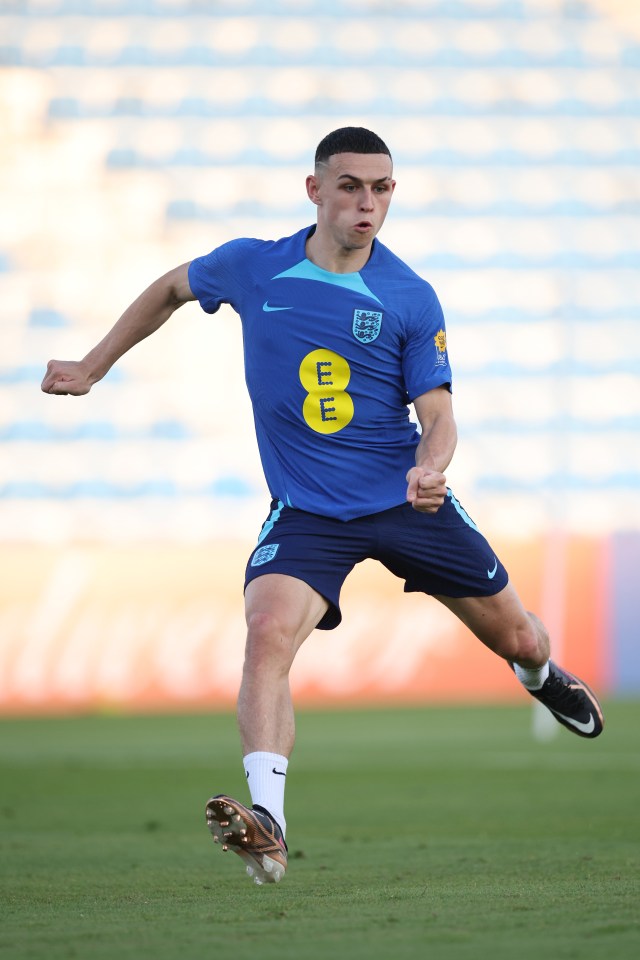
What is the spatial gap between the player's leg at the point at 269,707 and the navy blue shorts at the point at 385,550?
7 cm

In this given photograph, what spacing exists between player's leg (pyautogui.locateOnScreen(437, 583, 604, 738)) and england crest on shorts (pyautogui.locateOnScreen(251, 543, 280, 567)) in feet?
2.07

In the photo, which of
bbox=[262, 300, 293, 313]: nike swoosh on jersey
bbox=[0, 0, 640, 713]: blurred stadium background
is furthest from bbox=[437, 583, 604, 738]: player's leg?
bbox=[0, 0, 640, 713]: blurred stadium background

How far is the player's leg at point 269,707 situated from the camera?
4.04 meters

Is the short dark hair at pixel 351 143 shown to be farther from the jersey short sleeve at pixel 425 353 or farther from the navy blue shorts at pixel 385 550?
the navy blue shorts at pixel 385 550

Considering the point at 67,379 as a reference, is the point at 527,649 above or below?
below

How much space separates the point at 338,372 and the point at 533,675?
147 cm

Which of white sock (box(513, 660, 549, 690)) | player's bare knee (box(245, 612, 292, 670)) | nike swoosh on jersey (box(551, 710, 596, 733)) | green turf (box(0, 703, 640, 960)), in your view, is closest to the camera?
green turf (box(0, 703, 640, 960))

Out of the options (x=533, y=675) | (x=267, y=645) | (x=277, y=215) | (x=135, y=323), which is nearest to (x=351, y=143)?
(x=135, y=323)

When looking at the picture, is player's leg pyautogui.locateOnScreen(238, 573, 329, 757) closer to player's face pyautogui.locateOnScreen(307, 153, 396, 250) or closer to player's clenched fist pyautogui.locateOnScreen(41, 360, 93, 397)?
A: player's clenched fist pyautogui.locateOnScreen(41, 360, 93, 397)

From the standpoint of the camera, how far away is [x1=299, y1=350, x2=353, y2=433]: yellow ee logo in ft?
15.0

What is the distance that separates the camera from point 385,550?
15.3ft

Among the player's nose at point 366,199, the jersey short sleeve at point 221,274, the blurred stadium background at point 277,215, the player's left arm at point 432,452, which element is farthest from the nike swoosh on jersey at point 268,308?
the blurred stadium background at point 277,215

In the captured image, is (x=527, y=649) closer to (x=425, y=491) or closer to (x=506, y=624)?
(x=506, y=624)

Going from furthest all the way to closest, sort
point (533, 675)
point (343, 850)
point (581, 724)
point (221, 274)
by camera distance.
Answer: point (343, 850) → point (581, 724) → point (533, 675) → point (221, 274)
